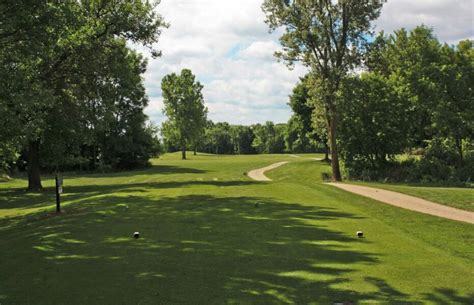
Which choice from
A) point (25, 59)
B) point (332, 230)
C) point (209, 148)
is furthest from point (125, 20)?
point (209, 148)

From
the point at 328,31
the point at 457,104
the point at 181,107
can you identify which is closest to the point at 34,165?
the point at 328,31

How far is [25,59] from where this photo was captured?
17000 millimetres

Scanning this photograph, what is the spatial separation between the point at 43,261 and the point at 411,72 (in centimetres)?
3491

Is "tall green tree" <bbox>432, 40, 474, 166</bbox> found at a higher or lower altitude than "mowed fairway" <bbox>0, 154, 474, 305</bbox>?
higher

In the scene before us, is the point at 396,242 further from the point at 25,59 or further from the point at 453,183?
the point at 453,183

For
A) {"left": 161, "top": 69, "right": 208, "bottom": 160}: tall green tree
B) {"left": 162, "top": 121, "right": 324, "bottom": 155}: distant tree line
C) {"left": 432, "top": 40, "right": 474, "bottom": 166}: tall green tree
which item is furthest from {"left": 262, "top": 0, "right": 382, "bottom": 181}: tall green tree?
{"left": 162, "top": 121, "right": 324, "bottom": 155}: distant tree line

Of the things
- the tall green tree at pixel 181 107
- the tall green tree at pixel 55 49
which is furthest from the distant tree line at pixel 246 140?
the tall green tree at pixel 55 49

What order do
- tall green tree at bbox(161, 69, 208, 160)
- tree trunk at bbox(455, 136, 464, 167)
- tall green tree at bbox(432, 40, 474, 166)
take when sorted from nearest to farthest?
1. tall green tree at bbox(432, 40, 474, 166)
2. tree trunk at bbox(455, 136, 464, 167)
3. tall green tree at bbox(161, 69, 208, 160)

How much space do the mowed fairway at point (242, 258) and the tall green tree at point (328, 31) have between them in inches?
813

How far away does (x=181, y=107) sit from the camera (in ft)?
282

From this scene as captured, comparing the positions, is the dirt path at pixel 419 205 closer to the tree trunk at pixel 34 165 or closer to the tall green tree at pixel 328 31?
the tall green tree at pixel 328 31

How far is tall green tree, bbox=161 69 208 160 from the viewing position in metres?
86.0

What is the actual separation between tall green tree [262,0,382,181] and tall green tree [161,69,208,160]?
51.7 metres

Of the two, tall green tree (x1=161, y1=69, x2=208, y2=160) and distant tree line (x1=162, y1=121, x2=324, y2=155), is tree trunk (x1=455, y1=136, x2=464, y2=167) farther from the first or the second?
distant tree line (x1=162, y1=121, x2=324, y2=155)
